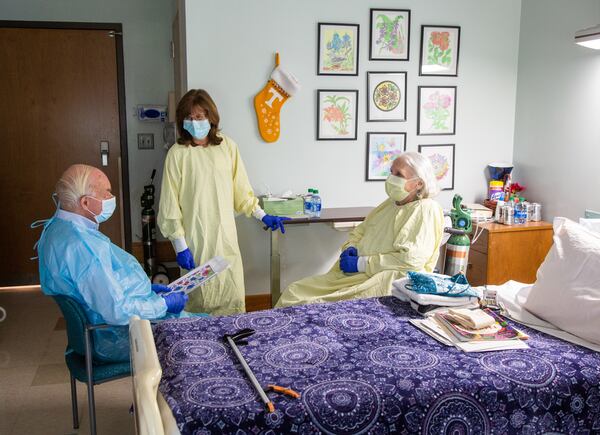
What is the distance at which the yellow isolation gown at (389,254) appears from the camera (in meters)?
2.46

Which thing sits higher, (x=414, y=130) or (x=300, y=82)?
(x=300, y=82)

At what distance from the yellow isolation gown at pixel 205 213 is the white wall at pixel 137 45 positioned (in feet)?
5.87

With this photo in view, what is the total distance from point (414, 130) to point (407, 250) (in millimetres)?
1663

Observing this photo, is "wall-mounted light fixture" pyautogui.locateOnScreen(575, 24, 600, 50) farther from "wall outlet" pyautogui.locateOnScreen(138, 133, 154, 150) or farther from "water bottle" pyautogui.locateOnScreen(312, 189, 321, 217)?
"wall outlet" pyautogui.locateOnScreen(138, 133, 154, 150)

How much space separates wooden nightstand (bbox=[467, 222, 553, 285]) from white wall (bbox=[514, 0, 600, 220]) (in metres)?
0.23

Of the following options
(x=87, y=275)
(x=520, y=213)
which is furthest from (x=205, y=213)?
(x=520, y=213)

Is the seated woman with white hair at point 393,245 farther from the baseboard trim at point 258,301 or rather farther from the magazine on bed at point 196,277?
the baseboard trim at point 258,301

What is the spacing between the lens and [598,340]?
168cm

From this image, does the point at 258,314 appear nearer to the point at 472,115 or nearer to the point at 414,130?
the point at 414,130

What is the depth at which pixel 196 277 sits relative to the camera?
93.9 inches

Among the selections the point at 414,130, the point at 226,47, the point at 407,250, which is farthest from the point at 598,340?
the point at 226,47

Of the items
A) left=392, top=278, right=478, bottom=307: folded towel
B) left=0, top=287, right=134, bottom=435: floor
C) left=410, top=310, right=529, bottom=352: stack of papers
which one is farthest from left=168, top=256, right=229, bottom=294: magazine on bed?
left=410, top=310, right=529, bottom=352: stack of papers

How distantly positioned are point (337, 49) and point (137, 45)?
178 centimetres

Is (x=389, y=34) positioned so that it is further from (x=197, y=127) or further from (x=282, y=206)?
(x=197, y=127)
